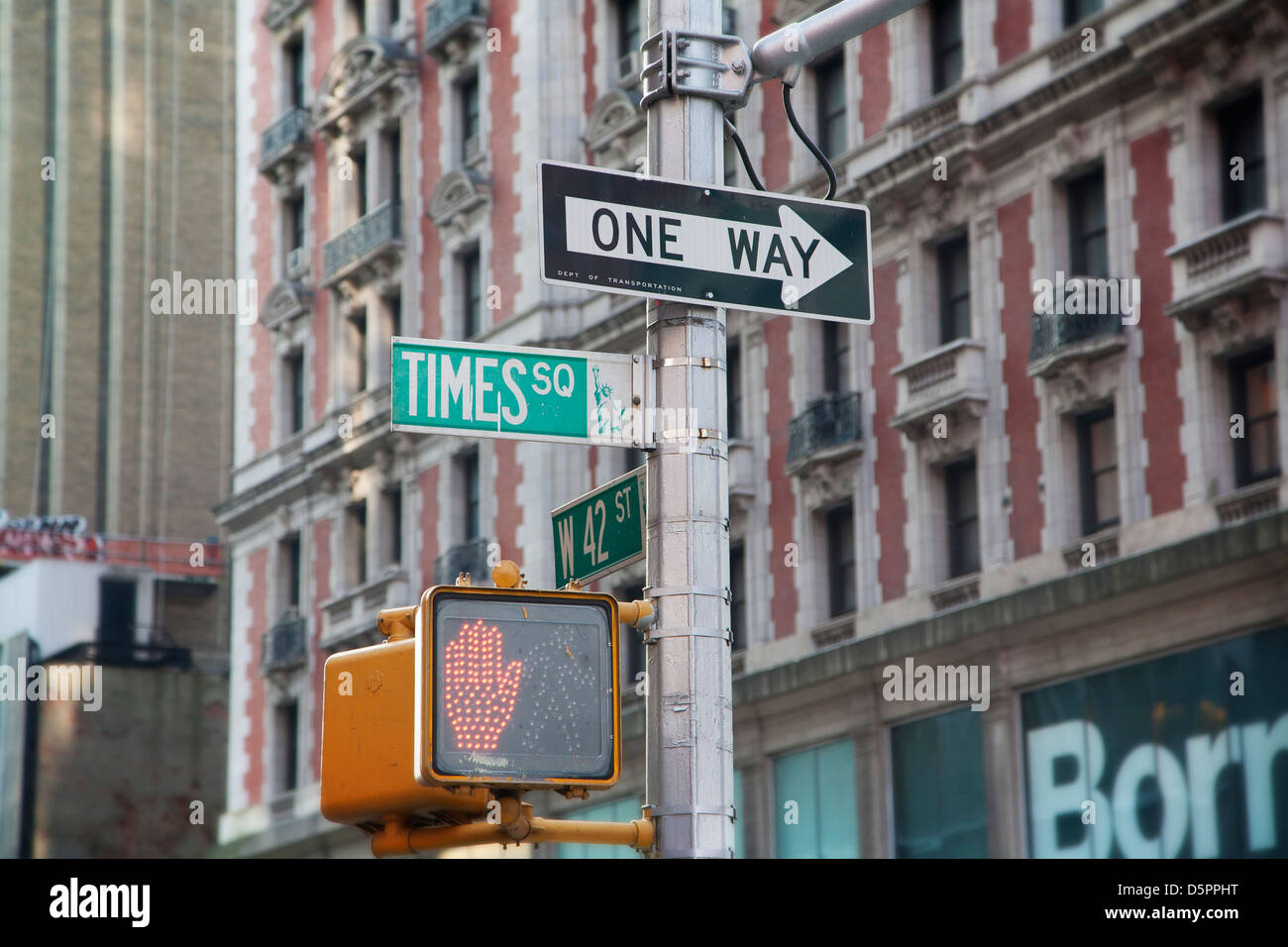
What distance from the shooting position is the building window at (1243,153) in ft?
82.7

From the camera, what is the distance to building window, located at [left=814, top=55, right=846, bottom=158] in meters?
32.2

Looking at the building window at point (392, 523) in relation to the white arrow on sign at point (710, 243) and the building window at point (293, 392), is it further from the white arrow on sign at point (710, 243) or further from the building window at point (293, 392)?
the white arrow on sign at point (710, 243)

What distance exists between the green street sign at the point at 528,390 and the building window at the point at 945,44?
24010mm

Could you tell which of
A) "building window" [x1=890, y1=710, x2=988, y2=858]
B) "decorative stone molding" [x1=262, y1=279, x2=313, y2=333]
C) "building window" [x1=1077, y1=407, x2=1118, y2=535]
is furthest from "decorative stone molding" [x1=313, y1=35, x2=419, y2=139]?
"building window" [x1=1077, y1=407, x2=1118, y2=535]

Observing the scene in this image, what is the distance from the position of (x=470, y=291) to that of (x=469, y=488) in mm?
3951

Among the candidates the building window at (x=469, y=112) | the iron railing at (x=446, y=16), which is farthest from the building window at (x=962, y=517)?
the iron railing at (x=446, y=16)

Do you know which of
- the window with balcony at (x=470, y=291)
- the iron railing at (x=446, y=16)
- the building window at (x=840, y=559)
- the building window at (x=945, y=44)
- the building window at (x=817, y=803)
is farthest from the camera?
the iron railing at (x=446, y=16)

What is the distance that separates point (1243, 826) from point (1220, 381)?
5392mm

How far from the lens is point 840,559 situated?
31.4 m

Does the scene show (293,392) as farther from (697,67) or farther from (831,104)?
(697,67)

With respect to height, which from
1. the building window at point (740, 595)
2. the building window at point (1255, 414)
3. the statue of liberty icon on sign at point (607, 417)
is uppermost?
the building window at point (1255, 414)

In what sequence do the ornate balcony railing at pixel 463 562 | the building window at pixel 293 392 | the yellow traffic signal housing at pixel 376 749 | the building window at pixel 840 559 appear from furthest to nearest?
the building window at pixel 293 392
the ornate balcony railing at pixel 463 562
the building window at pixel 840 559
the yellow traffic signal housing at pixel 376 749
